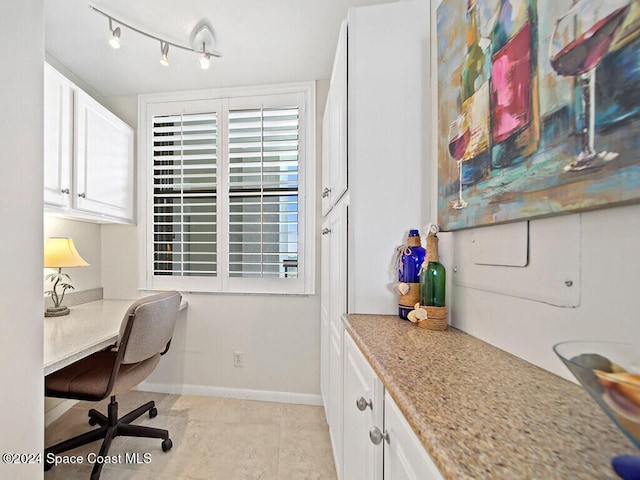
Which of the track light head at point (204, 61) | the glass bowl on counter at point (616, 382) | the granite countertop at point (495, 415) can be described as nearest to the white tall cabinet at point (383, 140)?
the granite countertop at point (495, 415)

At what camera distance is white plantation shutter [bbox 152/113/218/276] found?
2.34m

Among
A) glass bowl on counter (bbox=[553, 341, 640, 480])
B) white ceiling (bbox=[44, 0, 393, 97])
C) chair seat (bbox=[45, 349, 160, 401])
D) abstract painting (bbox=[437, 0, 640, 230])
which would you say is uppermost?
white ceiling (bbox=[44, 0, 393, 97])

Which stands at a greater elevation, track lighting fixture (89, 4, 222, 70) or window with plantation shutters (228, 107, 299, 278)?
track lighting fixture (89, 4, 222, 70)

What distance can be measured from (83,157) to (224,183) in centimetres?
89

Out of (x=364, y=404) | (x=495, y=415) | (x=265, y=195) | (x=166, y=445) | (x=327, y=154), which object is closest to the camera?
(x=495, y=415)

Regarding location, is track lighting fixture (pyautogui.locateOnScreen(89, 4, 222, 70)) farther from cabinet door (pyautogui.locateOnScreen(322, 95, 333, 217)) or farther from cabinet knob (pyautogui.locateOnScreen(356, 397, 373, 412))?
cabinet knob (pyautogui.locateOnScreen(356, 397, 373, 412))

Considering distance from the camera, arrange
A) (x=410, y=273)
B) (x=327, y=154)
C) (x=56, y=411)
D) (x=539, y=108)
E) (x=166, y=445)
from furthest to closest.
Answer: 1. (x=56, y=411)
2. (x=327, y=154)
3. (x=166, y=445)
4. (x=410, y=273)
5. (x=539, y=108)

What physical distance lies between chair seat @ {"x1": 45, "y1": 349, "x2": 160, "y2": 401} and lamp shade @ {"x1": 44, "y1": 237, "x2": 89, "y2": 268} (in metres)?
0.61

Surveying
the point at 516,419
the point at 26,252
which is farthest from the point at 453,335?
the point at 26,252

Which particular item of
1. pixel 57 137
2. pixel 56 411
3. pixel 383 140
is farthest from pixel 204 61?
pixel 56 411

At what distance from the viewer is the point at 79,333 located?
5.12ft

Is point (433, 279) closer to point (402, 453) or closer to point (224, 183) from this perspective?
point (402, 453)

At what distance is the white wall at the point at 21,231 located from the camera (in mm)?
817

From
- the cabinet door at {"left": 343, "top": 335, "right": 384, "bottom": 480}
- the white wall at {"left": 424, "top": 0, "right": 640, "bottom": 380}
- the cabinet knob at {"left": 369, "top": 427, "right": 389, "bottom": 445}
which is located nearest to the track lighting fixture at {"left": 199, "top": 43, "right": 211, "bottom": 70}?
the cabinet door at {"left": 343, "top": 335, "right": 384, "bottom": 480}
